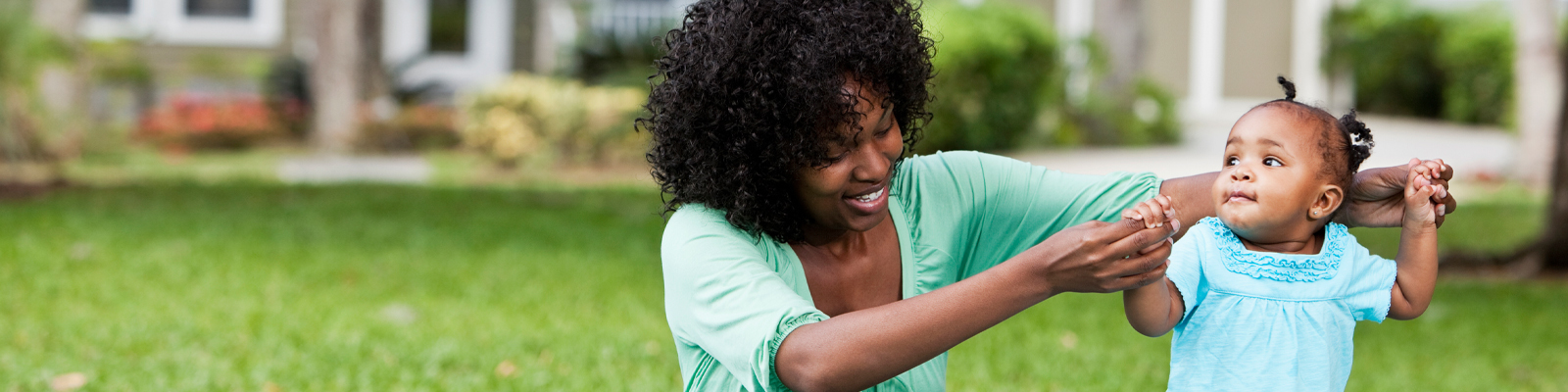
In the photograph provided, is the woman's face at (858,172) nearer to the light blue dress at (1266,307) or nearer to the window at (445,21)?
the light blue dress at (1266,307)

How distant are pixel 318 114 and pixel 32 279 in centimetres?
775

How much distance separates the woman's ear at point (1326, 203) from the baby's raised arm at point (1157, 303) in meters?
0.25

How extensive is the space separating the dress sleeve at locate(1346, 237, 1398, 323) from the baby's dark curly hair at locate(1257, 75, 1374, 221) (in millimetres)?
83

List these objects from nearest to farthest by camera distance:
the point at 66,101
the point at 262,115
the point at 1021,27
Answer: the point at 1021,27, the point at 66,101, the point at 262,115

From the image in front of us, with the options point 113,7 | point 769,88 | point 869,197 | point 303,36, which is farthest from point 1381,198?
point 113,7

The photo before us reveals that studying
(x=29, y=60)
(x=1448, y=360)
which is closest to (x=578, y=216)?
(x=29, y=60)

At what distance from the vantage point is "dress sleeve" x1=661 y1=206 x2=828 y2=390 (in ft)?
5.83

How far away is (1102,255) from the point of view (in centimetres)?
164

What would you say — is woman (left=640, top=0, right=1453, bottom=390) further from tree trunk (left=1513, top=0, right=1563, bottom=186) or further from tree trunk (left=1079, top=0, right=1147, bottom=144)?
tree trunk (left=1079, top=0, right=1147, bottom=144)

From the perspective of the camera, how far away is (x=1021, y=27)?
12.4 m

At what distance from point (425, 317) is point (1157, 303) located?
4.10 metres

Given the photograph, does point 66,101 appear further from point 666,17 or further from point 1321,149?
point 1321,149

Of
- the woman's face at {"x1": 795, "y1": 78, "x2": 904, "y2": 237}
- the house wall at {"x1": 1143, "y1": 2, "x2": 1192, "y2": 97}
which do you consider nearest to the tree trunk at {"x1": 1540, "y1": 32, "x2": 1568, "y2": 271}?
the woman's face at {"x1": 795, "y1": 78, "x2": 904, "y2": 237}

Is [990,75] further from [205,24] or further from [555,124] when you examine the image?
[205,24]
